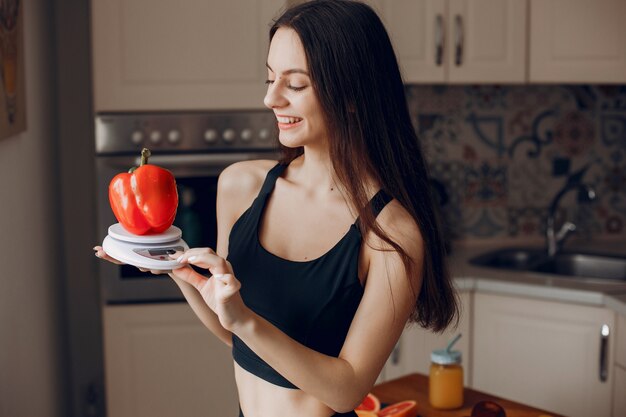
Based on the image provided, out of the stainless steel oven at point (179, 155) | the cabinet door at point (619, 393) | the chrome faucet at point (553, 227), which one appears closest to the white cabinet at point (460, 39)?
the chrome faucet at point (553, 227)

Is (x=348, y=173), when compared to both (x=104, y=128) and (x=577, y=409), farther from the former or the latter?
(x=577, y=409)

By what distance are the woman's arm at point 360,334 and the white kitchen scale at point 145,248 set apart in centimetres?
6

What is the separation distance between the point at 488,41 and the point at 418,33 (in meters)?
0.26

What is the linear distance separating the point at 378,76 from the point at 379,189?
7.7 inches

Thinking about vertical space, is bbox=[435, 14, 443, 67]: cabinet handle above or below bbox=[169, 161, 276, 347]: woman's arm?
above

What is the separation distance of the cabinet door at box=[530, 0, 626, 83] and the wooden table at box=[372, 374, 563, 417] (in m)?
1.46

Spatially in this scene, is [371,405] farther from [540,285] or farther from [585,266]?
[585,266]

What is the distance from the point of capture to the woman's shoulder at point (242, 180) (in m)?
1.66

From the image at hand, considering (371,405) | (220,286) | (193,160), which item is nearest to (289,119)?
(220,286)

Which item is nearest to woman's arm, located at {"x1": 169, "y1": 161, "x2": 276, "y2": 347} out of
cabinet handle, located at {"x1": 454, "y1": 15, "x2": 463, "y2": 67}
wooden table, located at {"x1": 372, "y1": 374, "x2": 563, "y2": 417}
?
wooden table, located at {"x1": 372, "y1": 374, "x2": 563, "y2": 417}

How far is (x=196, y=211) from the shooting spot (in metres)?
2.88

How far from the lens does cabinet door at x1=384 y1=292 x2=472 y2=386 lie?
2.97 metres

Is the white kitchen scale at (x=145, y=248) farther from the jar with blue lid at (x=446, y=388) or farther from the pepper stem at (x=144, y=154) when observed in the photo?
the jar with blue lid at (x=446, y=388)

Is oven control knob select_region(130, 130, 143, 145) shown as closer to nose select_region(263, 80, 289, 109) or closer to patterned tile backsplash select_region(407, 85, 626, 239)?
patterned tile backsplash select_region(407, 85, 626, 239)
